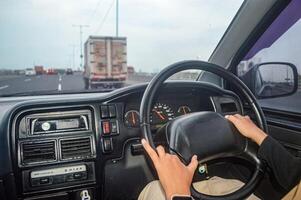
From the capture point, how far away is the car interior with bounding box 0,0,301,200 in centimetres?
Result: 253

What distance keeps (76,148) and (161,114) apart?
2.13 feet

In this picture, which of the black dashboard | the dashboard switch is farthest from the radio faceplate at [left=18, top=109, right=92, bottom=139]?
the dashboard switch

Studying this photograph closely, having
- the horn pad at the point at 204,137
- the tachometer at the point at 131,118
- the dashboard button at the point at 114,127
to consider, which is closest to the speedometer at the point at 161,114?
the tachometer at the point at 131,118

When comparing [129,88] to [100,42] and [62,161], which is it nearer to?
[62,161]

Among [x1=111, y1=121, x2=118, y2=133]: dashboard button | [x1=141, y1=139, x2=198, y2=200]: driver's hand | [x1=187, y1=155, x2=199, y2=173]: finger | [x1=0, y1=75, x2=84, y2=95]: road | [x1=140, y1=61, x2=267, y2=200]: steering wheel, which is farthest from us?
[x1=0, y1=75, x2=84, y2=95]: road

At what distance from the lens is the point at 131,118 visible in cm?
286

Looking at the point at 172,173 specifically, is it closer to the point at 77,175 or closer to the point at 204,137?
the point at 204,137

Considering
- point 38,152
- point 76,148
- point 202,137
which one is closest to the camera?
point 202,137

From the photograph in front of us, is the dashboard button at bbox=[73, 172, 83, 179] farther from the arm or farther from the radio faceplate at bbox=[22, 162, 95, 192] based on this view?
the arm

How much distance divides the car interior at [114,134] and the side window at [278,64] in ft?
0.07

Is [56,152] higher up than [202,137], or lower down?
lower down

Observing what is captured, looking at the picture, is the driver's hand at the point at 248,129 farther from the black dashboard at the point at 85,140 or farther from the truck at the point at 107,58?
the truck at the point at 107,58

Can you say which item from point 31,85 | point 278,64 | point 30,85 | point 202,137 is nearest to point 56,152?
point 202,137

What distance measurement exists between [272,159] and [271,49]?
1421 millimetres
